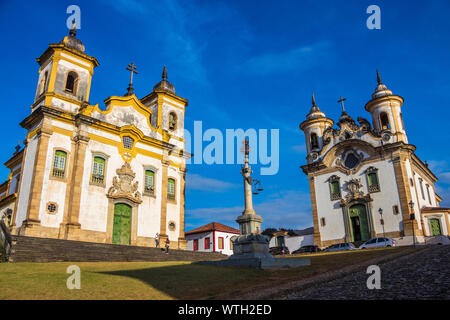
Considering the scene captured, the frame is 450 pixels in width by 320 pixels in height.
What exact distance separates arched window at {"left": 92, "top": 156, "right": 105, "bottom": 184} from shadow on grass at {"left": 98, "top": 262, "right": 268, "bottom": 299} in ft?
41.1

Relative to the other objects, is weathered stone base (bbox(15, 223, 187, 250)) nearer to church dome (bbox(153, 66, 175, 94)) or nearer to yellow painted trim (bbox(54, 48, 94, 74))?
yellow painted trim (bbox(54, 48, 94, 74))

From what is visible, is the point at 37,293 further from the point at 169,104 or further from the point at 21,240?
the point at 169,104

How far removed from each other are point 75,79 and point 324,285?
21062 mm

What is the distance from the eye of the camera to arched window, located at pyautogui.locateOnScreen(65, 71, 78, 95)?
74.7ft

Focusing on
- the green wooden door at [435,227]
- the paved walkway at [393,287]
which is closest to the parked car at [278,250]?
the green wooden door at [435,227]

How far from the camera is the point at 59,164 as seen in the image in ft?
66.8

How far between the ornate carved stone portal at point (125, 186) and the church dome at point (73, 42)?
28.3 ft

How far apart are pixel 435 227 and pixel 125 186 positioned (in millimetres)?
24594

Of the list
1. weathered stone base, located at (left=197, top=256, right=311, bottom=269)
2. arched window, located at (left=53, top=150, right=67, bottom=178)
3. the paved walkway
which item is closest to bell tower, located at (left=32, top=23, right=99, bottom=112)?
arched window, located at (left=53, top=150, right=67, bottom=178)

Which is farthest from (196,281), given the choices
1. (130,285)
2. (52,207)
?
(52,207)

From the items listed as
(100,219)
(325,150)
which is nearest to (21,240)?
(100,219)

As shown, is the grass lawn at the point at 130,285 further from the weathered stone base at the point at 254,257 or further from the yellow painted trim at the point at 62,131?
the yellow painted trim at the point at 62,131
